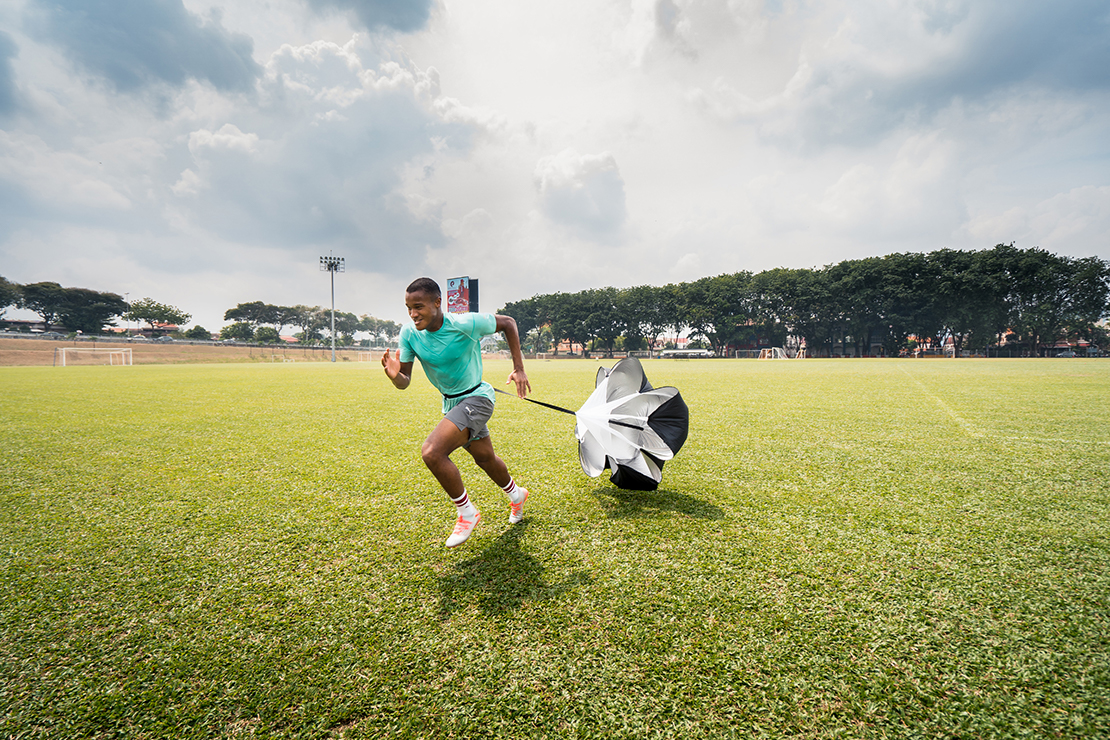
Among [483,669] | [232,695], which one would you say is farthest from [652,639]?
[232,695]

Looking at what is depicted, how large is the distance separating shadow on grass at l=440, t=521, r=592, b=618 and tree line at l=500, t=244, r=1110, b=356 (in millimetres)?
66310

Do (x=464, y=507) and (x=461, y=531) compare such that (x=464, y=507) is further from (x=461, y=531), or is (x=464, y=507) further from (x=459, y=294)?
(x=459, y=294)

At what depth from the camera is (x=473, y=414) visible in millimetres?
3232

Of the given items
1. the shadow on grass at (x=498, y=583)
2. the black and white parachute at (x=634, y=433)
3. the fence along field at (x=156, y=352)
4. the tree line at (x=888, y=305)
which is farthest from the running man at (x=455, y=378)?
the tree line at (x=888, y=305)

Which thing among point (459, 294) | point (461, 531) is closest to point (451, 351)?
point (461, 531)

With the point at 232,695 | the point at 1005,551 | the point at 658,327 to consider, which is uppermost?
the point at 658,327

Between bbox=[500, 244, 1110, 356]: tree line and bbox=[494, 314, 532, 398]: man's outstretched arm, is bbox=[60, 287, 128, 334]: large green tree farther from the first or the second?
bbox=[494, 314, 532, 398]: man's outstretched arm

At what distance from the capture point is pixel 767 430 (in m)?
6.59

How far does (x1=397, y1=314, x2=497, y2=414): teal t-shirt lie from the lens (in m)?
3.30

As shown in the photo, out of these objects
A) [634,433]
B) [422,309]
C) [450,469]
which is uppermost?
[422,309]

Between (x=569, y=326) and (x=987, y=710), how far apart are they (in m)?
78.4

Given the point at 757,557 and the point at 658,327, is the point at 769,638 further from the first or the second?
the point at 658,327

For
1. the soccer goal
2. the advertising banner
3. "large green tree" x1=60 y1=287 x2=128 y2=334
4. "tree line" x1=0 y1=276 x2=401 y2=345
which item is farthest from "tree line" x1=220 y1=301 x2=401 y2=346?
the advertising banner

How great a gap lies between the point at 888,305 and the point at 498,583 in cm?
6838
